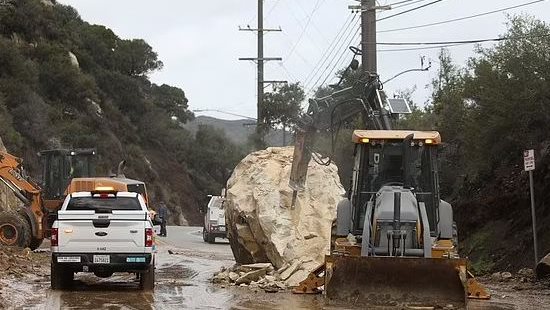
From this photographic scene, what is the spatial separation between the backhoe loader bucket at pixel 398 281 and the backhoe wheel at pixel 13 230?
17.5 m

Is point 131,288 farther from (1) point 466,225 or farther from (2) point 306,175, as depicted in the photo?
(1) point 466,225

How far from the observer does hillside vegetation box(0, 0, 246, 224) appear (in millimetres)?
62031

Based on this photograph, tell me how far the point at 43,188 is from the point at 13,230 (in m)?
3.95

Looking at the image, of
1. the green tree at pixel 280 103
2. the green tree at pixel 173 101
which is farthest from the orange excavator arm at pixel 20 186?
the green tree at pixel 173 101

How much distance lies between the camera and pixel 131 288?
66.2 ft

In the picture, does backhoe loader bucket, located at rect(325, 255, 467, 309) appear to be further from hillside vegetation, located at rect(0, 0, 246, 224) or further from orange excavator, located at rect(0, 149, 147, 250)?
hillside vegetation, located at rect(0, 0, 246, 224)

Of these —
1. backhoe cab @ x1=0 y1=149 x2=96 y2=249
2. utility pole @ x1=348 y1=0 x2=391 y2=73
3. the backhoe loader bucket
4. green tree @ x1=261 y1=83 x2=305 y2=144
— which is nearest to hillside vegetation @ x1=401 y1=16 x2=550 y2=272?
utility pole @ x1=348 y1=0 x2=391 y2=73

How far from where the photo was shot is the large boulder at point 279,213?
22.1m

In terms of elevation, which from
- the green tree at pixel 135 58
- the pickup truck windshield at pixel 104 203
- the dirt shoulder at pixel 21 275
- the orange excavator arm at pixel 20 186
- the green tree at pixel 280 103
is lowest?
the dirt shoulder at pixel 21 275

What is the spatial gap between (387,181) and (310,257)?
5.10m

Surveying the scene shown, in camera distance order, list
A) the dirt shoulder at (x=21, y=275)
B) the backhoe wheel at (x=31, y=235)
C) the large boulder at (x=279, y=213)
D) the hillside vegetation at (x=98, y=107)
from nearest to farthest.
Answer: the dirt shoulder at (x=21, y=275)
the large boulder at (x=279, y=213)
the backhoe wheel at (x=31, y=235)
the hillside vegetation at (x=98, y=107)

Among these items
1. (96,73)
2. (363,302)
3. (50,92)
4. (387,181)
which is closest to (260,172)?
(387,181)

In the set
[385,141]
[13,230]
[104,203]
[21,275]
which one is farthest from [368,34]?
[13,230]

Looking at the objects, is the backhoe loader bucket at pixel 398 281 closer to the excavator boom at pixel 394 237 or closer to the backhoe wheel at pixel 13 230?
the excavator boom at pixel 394 237
